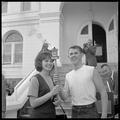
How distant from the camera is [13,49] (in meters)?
15.0

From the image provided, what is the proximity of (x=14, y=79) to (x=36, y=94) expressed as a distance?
1158 cm

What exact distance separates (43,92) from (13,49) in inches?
500

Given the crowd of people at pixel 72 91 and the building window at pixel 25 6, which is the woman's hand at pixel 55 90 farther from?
the building window at pixel 25 6

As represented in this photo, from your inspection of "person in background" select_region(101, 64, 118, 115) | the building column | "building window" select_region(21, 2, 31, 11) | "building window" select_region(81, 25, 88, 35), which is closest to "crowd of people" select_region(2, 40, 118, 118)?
"person in background" select_region(101, 64, 118, 115)

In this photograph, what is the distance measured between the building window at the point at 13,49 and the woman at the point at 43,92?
477 inches

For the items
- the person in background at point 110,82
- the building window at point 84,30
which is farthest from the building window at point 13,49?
the person in background at point 110,82

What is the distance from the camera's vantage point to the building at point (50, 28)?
12273 mm

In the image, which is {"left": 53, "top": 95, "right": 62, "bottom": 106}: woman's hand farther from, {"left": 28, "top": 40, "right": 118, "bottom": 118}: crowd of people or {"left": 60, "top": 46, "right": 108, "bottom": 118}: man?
{"left": 60, "top": 46, "right": 108, "bottom": 118}: man

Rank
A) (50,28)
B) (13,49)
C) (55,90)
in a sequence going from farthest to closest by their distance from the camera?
(13,49) < (50,28) < (55,90)

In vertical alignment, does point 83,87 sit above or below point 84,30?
below

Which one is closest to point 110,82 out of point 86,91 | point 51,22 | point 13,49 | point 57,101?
point 86,91

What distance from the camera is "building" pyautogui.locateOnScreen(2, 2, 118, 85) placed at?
40.3 feet

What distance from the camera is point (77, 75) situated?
2.85 m

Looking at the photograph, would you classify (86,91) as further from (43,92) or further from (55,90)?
(43,92)
